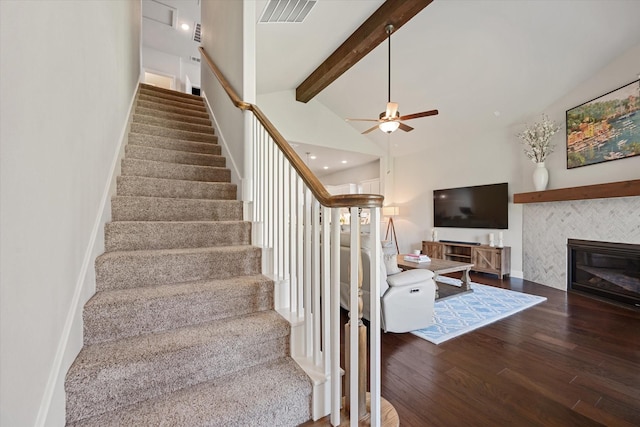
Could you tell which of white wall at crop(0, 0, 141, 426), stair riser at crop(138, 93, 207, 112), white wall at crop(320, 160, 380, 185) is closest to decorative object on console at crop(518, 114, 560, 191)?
white wall at crop(320, 160, 380, 185)

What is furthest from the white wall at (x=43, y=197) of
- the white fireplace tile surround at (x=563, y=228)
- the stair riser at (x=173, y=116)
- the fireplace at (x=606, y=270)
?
the white fireplace tile surround at (x=563, y=228)

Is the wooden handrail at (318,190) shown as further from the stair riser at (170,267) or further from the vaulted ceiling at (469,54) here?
the vaulted ceiling at (469,54)

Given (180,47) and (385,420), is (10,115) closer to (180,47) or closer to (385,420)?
(385,420)

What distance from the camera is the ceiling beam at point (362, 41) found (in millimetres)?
3512

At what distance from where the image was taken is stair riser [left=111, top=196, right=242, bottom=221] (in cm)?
189

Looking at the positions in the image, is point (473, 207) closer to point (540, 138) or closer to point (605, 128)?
point (540, 138)

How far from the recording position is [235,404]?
113 cm

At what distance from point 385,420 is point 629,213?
14.5ft

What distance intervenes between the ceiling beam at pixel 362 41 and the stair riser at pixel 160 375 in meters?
4.09

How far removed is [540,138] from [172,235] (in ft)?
17.6

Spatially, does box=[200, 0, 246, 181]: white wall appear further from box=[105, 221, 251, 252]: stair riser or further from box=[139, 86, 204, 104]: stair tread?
box=[105, 221, 251, 252]: stair riser

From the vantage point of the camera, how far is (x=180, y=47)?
702 cm

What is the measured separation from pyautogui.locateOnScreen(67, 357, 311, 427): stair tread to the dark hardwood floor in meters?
0.69

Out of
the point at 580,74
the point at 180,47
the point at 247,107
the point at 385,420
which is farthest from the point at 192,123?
the point at 580,74
